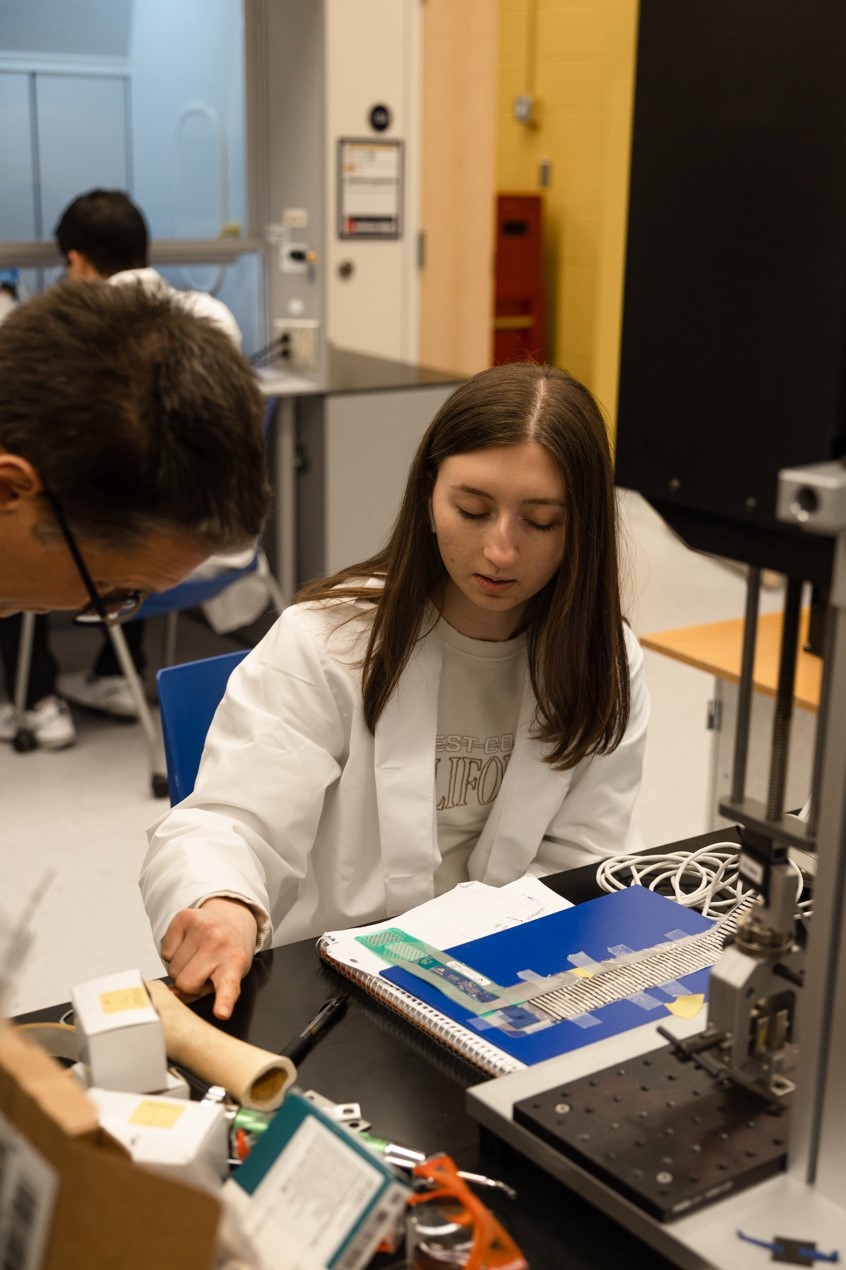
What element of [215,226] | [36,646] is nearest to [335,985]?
[36,646]

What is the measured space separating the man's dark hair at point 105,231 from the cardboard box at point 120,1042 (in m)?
2.68

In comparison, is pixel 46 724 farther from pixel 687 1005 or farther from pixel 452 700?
pixel 687 1005

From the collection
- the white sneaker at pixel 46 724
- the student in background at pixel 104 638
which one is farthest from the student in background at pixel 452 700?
the white sneaker at pixel 46 724

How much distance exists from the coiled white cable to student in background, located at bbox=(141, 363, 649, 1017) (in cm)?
14

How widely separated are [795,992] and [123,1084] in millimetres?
456

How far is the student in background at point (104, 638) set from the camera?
10.8ft

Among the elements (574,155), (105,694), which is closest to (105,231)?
(105,694)

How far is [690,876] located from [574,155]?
5.20 meters

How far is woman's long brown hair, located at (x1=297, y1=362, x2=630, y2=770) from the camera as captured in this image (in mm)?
1453

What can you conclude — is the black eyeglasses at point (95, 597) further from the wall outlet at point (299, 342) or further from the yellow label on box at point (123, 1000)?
the wall outlet at point (299, 342)

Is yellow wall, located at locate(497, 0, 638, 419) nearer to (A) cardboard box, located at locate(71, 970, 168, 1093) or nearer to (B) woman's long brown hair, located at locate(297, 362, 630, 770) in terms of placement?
(B) woman's long brown hair, located at locate(297, 362, 630, 770)

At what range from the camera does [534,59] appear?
6148 millimetres

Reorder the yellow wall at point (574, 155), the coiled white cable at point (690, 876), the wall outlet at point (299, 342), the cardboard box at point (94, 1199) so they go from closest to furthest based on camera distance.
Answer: the cardboard box at point (94, 1199) < the coiled white cable at point (690, 876) < the wall outlet at point (299, 342) < the yellow wall at point (574, 155)

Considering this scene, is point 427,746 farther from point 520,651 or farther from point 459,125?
point 459,125
